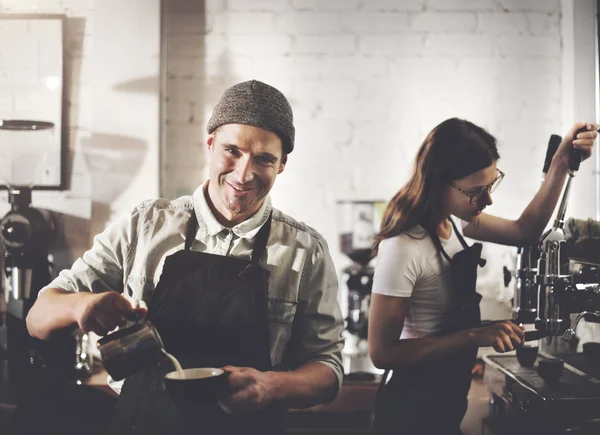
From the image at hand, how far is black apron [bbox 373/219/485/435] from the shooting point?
1588 millimetres

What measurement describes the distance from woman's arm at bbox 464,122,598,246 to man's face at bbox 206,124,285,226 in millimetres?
761

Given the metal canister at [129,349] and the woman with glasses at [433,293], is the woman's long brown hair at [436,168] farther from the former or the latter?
the metal canister at [129,349]

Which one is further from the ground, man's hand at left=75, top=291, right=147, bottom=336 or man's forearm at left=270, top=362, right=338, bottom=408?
man's hand at left=75, top=291, right=147, bottom=336

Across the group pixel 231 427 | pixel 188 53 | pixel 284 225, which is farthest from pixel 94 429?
pixel 188 53

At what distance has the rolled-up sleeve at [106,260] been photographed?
1455 mm

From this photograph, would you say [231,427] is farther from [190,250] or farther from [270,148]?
[270,148]

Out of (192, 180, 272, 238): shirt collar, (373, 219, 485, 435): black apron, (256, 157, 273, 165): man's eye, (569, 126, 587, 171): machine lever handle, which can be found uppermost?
(569, 126, 587, 171): machine lever handle

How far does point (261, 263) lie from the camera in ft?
4.91

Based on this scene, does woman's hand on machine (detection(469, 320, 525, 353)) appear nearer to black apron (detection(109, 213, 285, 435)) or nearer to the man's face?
black apron (detection(109, 213, 285, 435))

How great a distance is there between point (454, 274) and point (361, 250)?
74 centimetres

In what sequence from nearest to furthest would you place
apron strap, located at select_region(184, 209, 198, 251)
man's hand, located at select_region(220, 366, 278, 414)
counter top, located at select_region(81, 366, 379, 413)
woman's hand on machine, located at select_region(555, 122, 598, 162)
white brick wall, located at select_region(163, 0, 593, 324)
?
1. man's hand, located at select_region(220, 366, 278, 414)
2. apron strap, located at select_region(184, 209, 198, 251)
3. woman's hand on machine, located at select_region(555, 122, 598, 162)
4. counter top, located at select_region(81, 366, 379, 413)
5. white brick wall, located at select_region(163, 0, 593, 324)

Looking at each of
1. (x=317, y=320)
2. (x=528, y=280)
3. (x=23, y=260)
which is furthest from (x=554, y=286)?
(x=23, y=260)

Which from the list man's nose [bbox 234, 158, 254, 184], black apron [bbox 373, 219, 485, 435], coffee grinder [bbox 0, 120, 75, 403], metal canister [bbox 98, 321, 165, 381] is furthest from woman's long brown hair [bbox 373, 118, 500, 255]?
coffee grinder [bbox 0, 120, 75, 403]

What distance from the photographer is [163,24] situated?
245cm
